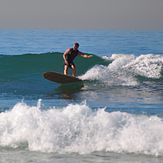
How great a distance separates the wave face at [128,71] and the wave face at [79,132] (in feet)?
28.5

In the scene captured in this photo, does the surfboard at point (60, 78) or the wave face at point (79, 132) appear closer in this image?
the wave face at point (79, 132)

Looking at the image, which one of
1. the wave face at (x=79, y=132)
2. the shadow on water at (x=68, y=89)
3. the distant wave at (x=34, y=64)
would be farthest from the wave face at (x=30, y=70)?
the wave face at (x=79, y=132)

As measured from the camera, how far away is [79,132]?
341 inches

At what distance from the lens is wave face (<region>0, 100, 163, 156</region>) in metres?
8.20

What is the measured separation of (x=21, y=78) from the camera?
65.3 ft

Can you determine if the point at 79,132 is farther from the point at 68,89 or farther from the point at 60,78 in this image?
the point at 60,78

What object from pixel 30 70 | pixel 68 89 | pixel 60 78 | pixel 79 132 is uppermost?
pixel 30 70

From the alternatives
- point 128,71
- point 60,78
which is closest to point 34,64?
point 128,71

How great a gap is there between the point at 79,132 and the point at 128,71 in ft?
39.2

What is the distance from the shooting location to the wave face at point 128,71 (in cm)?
1861

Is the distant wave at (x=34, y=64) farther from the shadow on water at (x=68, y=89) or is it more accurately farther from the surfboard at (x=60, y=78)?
the shadow on water at (x=68, y=89)

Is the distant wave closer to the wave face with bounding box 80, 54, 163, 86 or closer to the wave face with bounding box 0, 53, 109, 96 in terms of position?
the wave face with bounding box 0, 53, 109, 96

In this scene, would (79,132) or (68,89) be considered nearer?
(79,132)

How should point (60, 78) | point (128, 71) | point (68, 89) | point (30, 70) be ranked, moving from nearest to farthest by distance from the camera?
point (68, 89) < point (60, 78) < point (128, 71) < point (30, 70)
